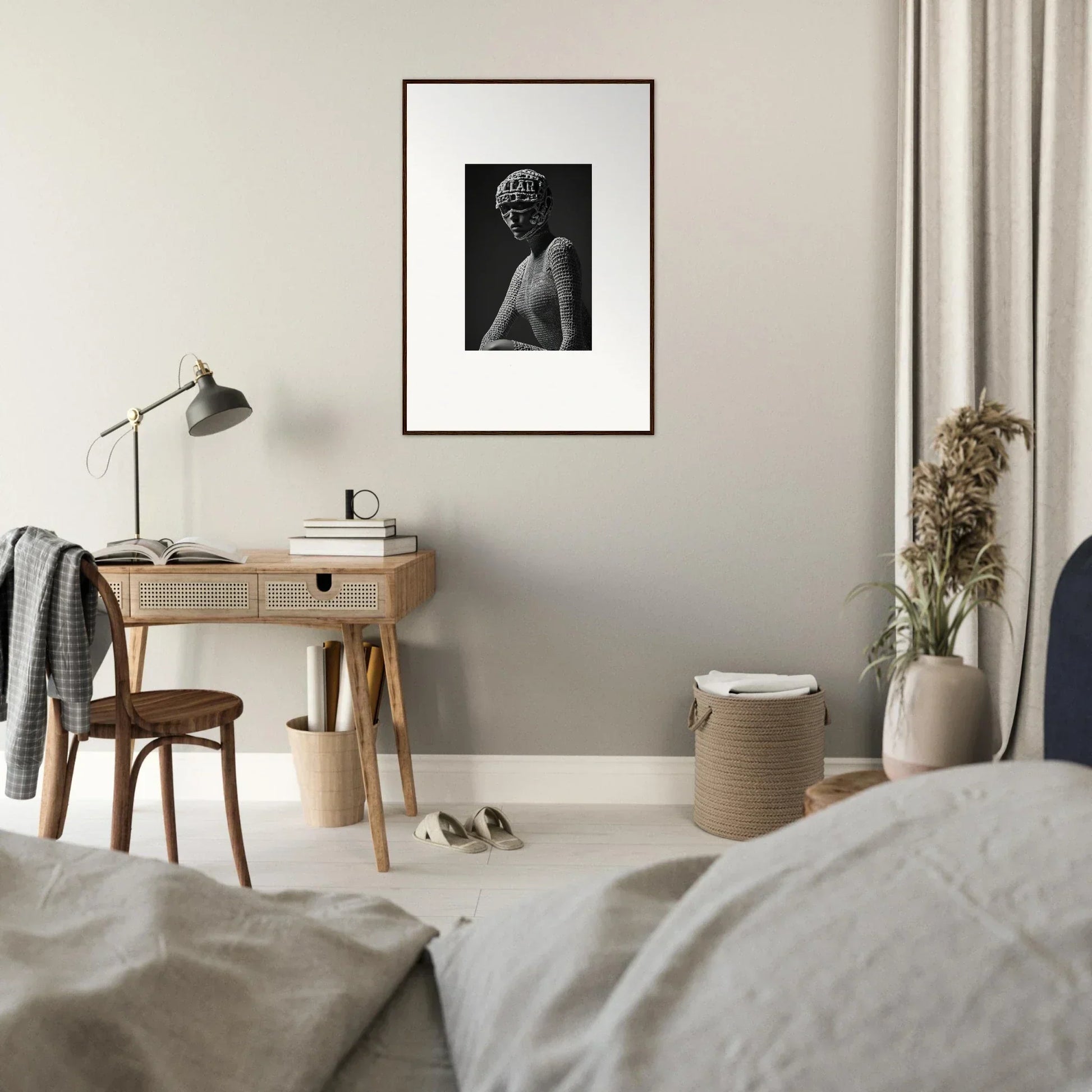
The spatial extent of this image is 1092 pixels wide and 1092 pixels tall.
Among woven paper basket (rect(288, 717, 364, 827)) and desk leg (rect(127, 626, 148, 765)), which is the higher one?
desk leg (rect(127, 626, 148, 765))

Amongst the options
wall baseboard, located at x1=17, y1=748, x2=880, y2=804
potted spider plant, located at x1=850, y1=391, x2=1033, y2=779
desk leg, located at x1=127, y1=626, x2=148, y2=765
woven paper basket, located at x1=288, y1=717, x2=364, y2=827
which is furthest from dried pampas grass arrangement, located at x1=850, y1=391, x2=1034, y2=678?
desk leg, located at x1=127, y1=626, x2=148, y2=765

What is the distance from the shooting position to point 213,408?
9.05ft

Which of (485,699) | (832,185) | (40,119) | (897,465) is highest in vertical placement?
(40,119)

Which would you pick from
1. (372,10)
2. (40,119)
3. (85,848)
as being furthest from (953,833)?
(40,119)

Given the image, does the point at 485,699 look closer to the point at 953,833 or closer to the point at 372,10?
the point at 372,10

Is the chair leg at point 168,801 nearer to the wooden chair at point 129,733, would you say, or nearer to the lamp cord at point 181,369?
the wooden chair at point 129,733

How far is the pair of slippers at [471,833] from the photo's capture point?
264 cm

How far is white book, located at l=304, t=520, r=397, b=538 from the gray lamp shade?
16.6 inches

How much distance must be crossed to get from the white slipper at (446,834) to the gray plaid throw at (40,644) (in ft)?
3.10

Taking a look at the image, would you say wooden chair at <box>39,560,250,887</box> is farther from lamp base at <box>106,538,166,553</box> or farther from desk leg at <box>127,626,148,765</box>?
desk leg at <box>127,626,148,765</box>

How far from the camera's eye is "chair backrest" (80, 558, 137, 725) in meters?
2.11

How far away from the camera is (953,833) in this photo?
26.9 inches

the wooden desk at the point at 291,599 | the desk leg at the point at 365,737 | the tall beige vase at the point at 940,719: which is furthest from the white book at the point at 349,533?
the tall beige vase at the point at 940,719

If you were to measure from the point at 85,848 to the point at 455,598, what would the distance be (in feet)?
6.68
